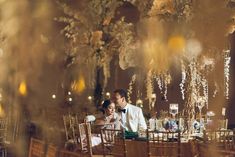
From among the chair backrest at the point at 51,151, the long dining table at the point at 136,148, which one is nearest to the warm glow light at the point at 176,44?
the long dining table at the point at 136,148

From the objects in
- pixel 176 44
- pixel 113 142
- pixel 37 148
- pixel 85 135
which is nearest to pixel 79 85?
pixel 176 44

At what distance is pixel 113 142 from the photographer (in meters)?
5.77

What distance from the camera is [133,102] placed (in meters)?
9.65

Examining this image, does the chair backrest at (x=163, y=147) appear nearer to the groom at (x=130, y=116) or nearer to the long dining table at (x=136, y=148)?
the long dining table at (x=136, y=148)

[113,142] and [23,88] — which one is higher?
[23,88]

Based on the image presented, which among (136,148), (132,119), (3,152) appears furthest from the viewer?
(3,152)

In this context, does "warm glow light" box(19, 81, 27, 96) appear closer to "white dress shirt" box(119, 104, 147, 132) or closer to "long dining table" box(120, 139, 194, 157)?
"white dress shirt" box(119, 104, 147, 132)

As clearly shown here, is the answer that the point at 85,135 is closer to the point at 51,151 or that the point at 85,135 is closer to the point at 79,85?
the point at 51,151

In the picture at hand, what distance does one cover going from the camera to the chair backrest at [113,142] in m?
5.26

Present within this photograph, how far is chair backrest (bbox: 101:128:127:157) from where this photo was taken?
526 cm

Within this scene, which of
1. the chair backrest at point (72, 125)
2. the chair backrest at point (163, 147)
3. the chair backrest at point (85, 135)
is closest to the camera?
the chair backrest at point (163, 147)

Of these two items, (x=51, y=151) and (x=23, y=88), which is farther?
(x=23, y=88)

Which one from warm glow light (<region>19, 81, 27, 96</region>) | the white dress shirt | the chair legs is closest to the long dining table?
the white dress shirt

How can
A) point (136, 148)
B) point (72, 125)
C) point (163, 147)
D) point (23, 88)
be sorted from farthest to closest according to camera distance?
point (23, 88)
point (72, 125)
point (136, 148)
point (163, 147)
